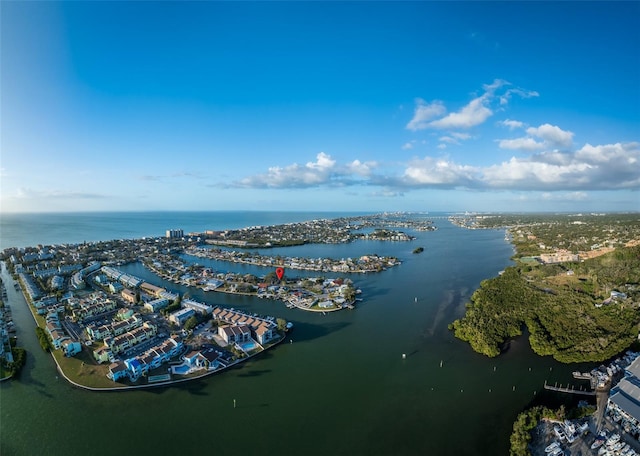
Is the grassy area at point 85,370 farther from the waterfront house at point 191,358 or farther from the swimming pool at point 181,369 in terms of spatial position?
the waterfront house at point 191,358

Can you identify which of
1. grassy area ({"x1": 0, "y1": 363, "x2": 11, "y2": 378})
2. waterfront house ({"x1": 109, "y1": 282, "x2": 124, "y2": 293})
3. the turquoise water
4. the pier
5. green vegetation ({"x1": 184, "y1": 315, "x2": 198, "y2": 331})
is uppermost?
the turquoise water

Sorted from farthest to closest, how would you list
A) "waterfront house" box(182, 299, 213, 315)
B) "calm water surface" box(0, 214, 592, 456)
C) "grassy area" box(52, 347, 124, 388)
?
"waterfront house" box(182, 299, 213, 315) → "grassy area" box(52, 347, 124, 388) → "calm water surface" box(0, 214, 592, 456)

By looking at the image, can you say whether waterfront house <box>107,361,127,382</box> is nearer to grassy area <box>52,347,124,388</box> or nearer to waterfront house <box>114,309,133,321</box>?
grassy area <box>52,347,124,388</box>

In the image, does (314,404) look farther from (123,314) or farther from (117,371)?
(123,314)

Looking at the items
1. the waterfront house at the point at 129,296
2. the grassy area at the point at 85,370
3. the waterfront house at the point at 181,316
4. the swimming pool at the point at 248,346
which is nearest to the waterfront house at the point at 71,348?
the grassy area at the point at 85,370

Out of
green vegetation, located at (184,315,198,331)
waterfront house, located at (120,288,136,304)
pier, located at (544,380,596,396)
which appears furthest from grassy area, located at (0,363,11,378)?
pier, located at (544,380,596,396)

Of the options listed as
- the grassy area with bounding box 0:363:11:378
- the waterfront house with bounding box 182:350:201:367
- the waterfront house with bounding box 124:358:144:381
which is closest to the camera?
the waterfront house with bounding box 124:358:144:381

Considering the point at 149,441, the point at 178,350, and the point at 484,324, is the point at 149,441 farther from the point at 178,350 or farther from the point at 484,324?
the point at 484,324
